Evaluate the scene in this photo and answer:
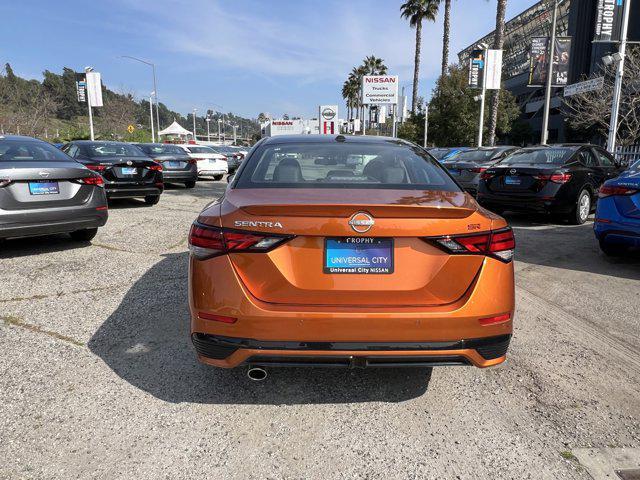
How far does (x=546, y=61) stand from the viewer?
25.7 m

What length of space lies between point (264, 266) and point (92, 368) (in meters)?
1.69

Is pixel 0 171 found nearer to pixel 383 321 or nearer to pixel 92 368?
pixel 92 368

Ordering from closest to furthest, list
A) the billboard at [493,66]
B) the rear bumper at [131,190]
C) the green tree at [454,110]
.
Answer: the rear bumper at [131,190]
the billboard at [493,66]
the green tree at [454,110]

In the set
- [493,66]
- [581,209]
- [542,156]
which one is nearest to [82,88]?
[493,66]

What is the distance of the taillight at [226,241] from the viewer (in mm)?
2507

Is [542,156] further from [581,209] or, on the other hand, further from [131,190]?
[131,190]

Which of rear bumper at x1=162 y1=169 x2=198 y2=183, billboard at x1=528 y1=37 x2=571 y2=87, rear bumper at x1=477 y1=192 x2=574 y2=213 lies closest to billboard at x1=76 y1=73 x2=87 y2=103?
rear bumper at x1=162 y1=169 x2=198 y2=183

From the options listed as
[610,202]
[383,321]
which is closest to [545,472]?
[383,321]

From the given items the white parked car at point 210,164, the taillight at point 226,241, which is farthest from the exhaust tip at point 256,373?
the white parked car at point 210,164

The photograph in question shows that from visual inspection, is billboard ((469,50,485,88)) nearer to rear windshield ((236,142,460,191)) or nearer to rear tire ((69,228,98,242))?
rear tire ((69,228,98,242))

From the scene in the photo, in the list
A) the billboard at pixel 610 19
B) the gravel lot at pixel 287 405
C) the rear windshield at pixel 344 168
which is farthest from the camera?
the billboard at pixel 610 19

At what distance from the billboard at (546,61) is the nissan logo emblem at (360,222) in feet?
87.5

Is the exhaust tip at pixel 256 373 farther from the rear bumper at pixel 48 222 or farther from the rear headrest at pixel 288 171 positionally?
the rear bumper at pixel 48 222

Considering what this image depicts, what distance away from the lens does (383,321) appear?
2480 mm
